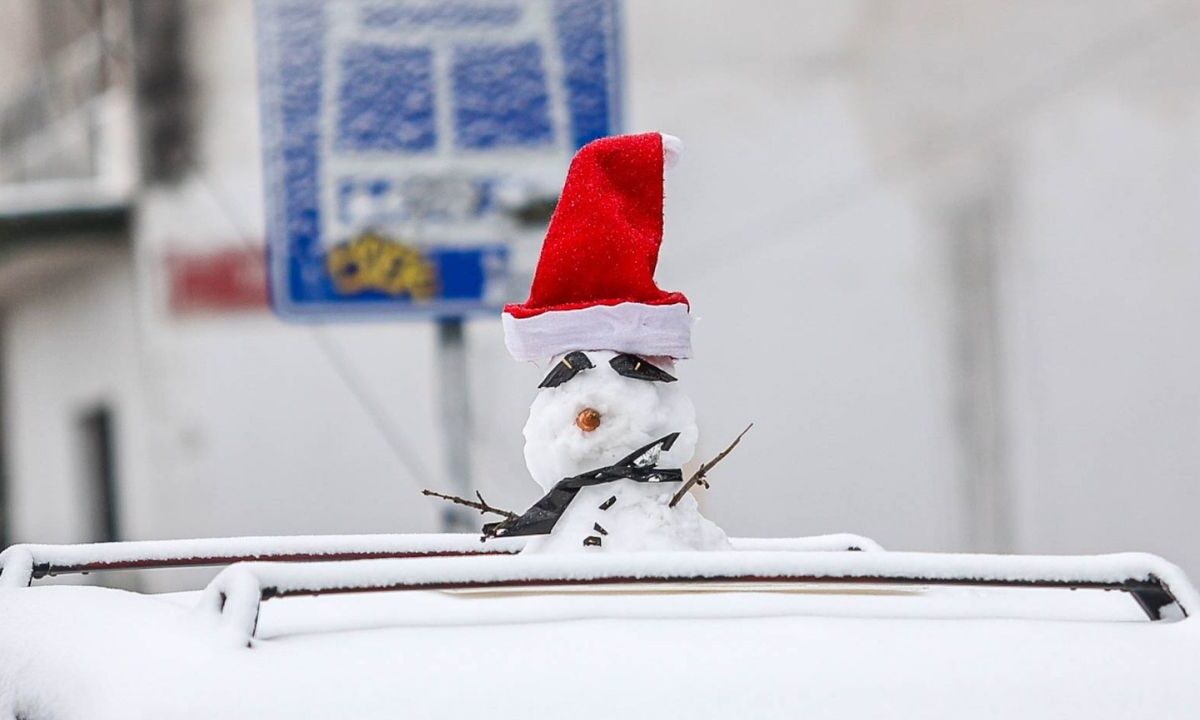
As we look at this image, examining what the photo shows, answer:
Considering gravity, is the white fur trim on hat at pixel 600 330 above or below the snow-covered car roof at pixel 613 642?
above

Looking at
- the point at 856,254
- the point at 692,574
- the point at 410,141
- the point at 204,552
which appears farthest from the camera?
the point at 856,254

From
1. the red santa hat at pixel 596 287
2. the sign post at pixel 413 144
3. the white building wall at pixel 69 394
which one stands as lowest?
the white building wall at pixel 69 394

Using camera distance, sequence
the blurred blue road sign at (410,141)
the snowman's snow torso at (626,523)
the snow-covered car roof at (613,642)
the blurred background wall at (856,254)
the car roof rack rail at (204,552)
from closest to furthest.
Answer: the snow-covered car roof at (613,642) → the car roof rack rail at (204,552) → the snowman's snow torso at (626,523) → the blurred blue road sign at (410,141) → the blurred background wall at (856,254)

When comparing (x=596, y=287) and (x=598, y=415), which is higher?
(x=596, y=287)

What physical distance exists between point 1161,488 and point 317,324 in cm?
228

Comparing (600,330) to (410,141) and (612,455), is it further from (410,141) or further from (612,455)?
(410,141)

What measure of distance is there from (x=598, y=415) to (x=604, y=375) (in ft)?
0.13

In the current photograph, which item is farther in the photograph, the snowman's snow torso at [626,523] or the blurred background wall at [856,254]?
the blurred background wall at [856,254]

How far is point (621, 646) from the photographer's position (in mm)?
801

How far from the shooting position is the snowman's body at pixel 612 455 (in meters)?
1.28

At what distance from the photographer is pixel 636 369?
1.34m

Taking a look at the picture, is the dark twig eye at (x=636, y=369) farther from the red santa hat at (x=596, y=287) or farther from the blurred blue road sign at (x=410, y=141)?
the blurred blue road sign at (x=410, y=141)

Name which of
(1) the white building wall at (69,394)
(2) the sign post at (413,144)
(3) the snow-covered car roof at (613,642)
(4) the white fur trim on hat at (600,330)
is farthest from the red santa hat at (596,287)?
(1) the white building wall at (69,394)

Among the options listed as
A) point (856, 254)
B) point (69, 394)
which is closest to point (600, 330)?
point (856, 254)
